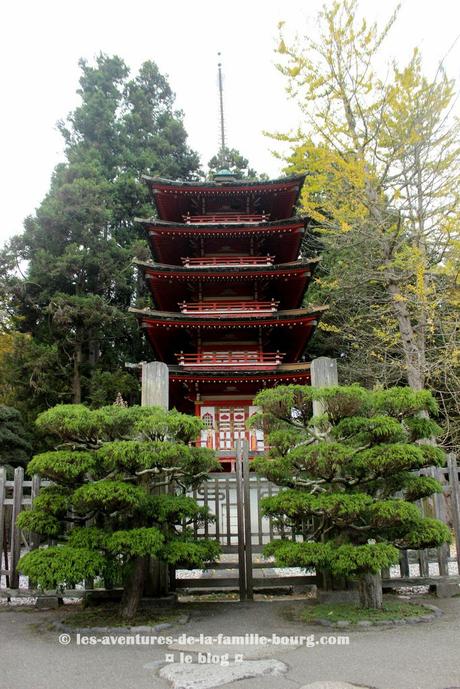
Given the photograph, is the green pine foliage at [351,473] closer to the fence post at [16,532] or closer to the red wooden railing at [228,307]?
the fence post at [16,532]

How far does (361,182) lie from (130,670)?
1028 centimetres

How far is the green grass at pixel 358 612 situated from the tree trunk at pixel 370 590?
69 mm

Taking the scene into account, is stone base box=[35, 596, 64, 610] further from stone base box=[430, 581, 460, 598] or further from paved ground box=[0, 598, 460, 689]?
stone base box=[430, 581, 460, 598]

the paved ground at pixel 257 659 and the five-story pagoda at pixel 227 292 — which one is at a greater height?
the five-story pagoda at pixel 227 292

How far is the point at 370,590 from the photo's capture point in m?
5.41

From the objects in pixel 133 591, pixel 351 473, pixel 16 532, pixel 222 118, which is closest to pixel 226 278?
pixel 16 532

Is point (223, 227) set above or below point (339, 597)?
above

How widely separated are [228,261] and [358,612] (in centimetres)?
1321

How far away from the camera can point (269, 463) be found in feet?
18.2

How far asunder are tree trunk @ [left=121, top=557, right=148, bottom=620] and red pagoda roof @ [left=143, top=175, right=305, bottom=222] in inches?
530

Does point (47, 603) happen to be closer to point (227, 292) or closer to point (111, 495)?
point (111, 495)

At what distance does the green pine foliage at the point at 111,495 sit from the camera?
4875 mm

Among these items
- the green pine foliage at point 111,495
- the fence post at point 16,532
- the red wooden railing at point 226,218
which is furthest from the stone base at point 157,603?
the red wooden railing at point 226,218

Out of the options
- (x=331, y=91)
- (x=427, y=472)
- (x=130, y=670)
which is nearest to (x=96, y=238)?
(x=331, y=91)
